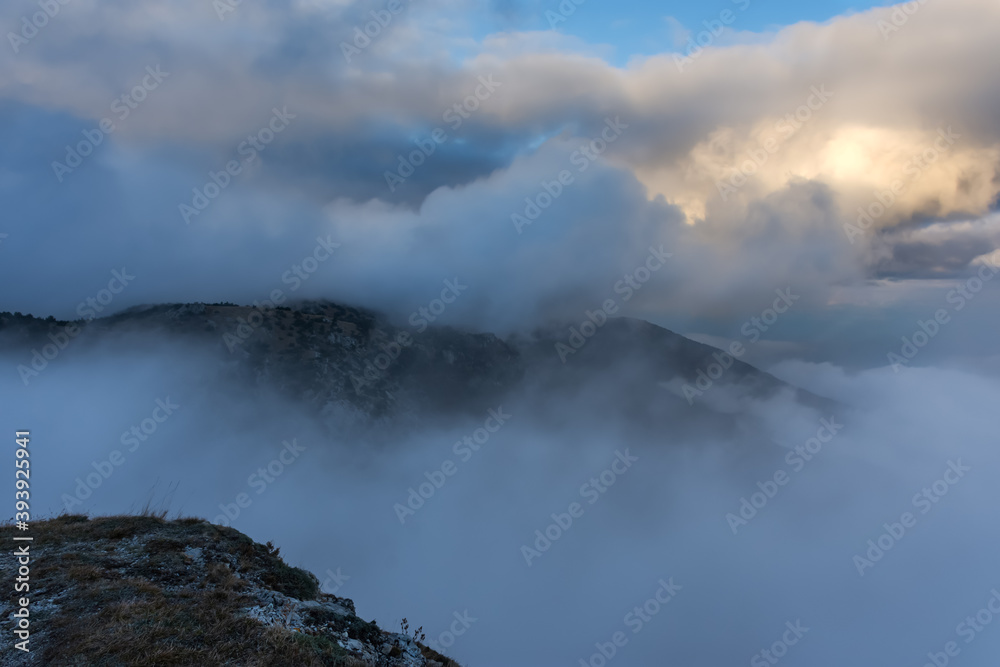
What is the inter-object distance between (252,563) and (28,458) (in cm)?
1022

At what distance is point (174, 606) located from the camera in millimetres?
13922

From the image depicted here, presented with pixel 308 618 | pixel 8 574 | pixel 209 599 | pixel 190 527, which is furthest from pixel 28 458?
pixel 308 618

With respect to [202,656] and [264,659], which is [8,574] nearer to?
[202,656]

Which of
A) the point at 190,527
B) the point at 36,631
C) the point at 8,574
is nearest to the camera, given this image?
the point at 36,631

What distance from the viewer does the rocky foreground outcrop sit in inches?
472

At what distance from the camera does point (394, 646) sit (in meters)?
15.8

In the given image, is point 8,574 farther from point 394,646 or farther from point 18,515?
point 394,646

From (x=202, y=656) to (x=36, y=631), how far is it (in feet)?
17.1

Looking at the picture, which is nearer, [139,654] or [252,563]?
[139,654]

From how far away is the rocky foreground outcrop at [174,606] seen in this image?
1198 cm

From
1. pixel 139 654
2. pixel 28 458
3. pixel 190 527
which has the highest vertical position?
pixel 28 458

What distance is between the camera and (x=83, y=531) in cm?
1927

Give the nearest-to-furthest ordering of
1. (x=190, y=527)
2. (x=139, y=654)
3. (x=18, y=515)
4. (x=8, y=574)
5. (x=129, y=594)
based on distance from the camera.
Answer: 1. (x=139, y=654)
2. (x=129, y=594)
3. (x=8, y=574)
4. (x=18, y=515)
5. (x=190, y=527)

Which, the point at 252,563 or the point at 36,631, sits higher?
the point at 252,563
